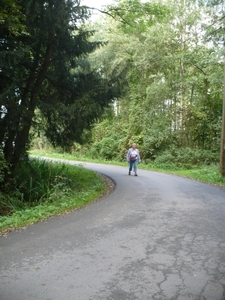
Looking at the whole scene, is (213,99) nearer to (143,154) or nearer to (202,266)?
(143,154)

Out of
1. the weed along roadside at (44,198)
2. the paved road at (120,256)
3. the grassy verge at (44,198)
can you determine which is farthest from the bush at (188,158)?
the paved road at (120,256)

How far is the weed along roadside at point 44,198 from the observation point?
24.2 feet

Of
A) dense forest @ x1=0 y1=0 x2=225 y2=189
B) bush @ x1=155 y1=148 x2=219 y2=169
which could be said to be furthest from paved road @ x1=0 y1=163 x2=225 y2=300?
bush @ x1=155 y1=148 x2=219 y2=169

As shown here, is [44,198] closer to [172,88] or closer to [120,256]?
[120,256]

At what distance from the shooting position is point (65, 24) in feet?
32.5

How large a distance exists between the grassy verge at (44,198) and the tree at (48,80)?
1.16m

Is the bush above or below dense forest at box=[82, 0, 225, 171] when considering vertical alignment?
below

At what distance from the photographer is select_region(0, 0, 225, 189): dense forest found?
9.80 metres

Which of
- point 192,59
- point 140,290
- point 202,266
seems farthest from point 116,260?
point 192,59

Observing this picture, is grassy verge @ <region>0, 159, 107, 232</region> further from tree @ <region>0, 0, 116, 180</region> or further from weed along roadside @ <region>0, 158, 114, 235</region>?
tree @ <region>0, 0, 116, 180</region>

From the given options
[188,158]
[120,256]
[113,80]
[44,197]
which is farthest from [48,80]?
[188,158]

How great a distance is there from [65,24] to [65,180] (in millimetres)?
6232

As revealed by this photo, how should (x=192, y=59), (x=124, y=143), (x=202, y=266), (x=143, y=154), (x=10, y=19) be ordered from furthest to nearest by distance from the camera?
(x=124, y=143)
(x=143, y=154)
(x=192, y=59)
(x=10, y=19)
(x=202, y=266)

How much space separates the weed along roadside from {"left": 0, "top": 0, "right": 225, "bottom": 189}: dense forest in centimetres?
98
